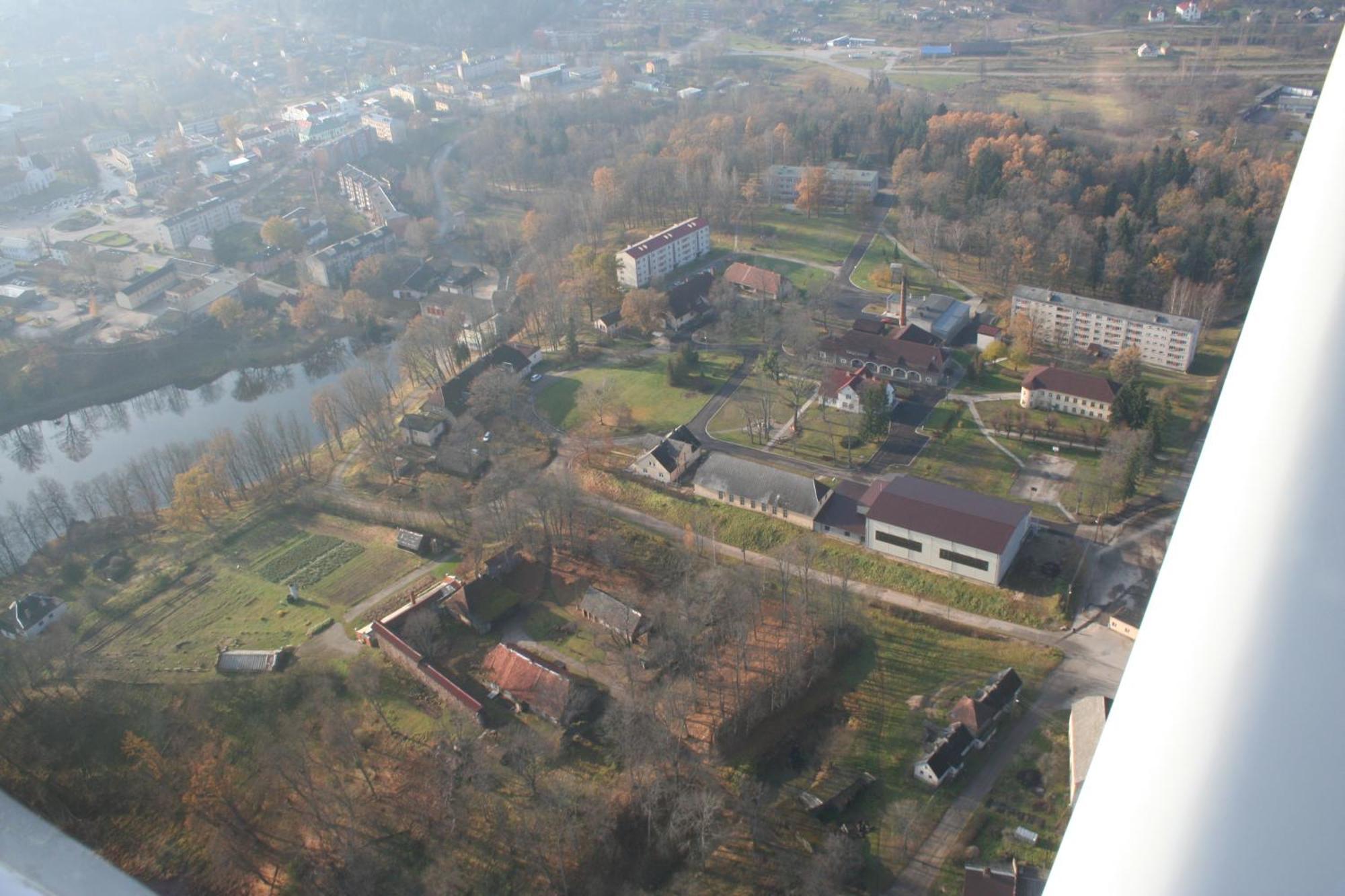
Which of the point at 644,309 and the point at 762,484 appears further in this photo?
the point at 644,309

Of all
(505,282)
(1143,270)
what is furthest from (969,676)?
(505,282)

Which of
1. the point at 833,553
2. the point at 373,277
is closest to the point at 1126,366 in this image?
the point at 833,553

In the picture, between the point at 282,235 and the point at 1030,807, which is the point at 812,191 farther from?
the point at 1030,807

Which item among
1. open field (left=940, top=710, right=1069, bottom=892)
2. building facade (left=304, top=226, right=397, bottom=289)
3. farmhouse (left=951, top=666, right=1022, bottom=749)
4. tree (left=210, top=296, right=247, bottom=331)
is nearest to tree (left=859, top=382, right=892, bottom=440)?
farmhouse (left=951, top=666, right=1022, bottom=749)

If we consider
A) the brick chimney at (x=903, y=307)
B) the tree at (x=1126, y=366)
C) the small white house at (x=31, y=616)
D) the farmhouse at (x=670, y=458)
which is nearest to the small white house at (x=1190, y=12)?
the brick chimney at (x=903, y=307)

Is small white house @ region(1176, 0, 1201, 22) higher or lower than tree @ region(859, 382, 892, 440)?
higher

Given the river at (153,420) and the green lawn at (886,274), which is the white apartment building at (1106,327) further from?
the river at (153,420)

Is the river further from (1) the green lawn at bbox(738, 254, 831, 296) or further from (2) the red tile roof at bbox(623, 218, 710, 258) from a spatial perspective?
(1) the green lawn at bbox(738, 254, 831, 296)

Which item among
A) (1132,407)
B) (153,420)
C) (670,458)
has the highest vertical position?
(1132,407)
